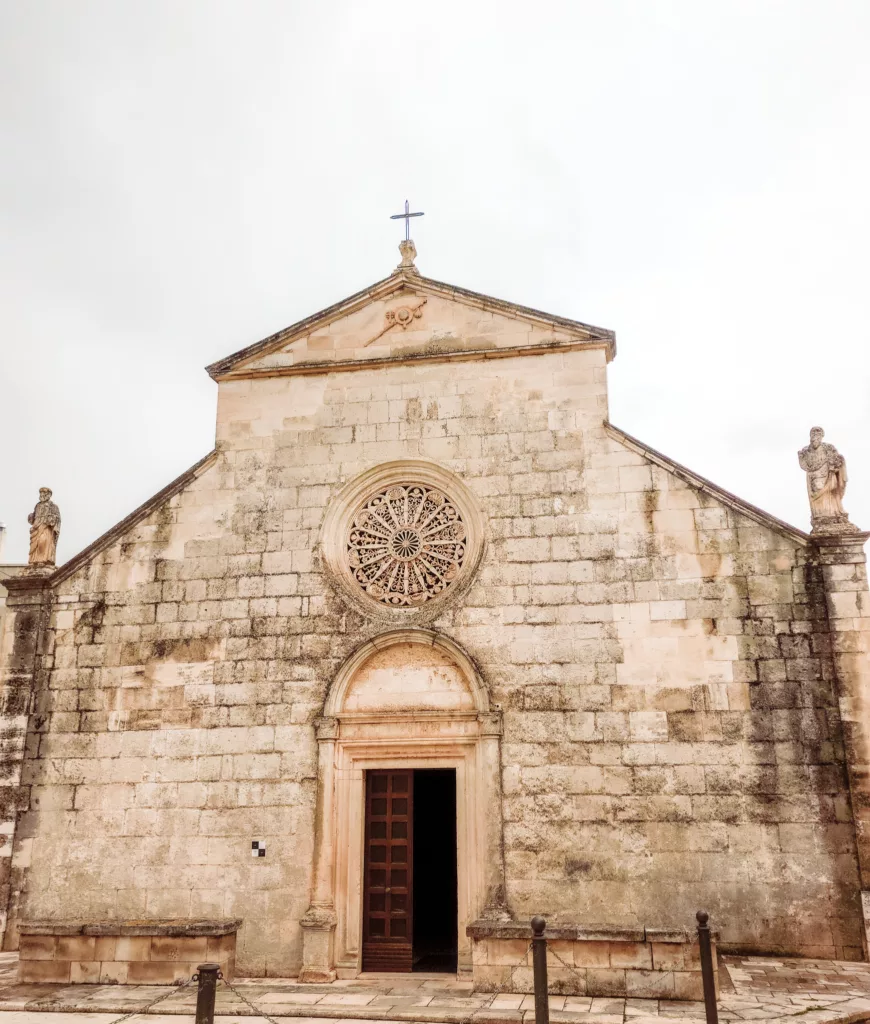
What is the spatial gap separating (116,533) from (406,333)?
186 inches

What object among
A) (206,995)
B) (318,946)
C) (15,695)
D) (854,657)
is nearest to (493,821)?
(318,946)

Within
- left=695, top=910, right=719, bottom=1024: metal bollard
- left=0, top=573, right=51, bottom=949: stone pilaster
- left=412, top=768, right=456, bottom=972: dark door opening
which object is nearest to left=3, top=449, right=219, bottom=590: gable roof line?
left=0, top=573, right=51, bottom=949: stone pilaster

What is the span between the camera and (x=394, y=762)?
36.8ft

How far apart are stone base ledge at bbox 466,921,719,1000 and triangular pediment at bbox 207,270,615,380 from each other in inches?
272

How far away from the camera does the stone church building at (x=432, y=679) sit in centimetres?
1015

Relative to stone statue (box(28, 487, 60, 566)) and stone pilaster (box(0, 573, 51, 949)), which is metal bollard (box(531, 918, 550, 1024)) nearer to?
stone pilaster (box(0, 573, 51, 949))

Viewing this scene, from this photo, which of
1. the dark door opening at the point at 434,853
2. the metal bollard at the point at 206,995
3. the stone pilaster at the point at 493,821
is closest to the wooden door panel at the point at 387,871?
the stone pilaster at the point at 493,821

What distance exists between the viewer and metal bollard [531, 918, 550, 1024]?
695 cm

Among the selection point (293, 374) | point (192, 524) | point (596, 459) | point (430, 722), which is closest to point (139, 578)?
point (192, 524)

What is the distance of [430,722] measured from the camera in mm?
11172

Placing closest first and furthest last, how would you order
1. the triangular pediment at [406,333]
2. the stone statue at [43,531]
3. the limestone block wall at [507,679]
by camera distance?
1. the limestone block wall at [507,679]
2. the triangular pediment at [406,333]
3. the stone statue at [43,531]

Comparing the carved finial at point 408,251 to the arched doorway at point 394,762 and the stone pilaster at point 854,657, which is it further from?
the stone pilaster at point 854,657

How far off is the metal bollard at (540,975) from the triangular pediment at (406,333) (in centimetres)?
726

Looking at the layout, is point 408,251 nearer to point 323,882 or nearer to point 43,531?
point 43,531
